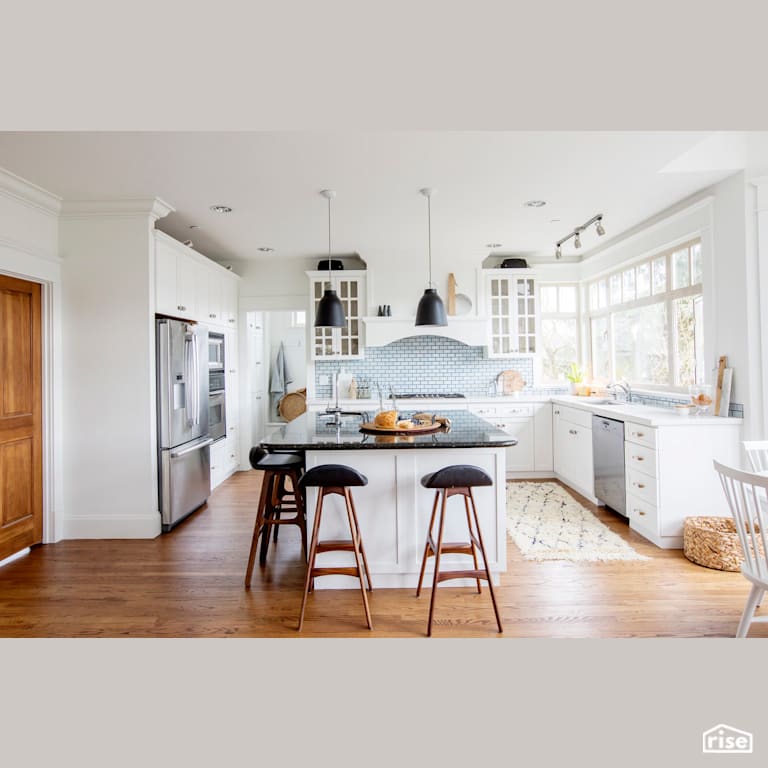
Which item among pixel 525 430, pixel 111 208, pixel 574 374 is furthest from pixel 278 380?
pixel 574 374

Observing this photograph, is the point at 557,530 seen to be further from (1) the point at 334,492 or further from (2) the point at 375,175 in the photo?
(2) the point at 375,175

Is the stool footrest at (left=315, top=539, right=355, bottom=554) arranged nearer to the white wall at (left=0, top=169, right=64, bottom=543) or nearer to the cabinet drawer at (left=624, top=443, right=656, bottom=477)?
the cabinet drawer at (left=624, top=443, right=656, bottom=477)

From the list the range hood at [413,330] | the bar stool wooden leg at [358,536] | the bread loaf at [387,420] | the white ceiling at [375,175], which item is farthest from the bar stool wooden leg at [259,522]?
the range hood at [413,330]

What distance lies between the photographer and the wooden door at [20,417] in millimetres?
3455

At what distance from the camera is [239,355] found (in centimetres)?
631

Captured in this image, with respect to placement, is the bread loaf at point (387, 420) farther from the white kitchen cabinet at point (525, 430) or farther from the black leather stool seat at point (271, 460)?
the white kitchen cabinet at point (525, 430)

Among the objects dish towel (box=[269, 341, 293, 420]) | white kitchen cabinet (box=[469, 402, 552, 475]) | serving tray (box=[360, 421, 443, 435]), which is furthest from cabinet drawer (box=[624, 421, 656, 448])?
dish towel (box=[269, 341, 293, 420])

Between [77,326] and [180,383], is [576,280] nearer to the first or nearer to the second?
[180,383]

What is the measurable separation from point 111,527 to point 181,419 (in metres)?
0.99

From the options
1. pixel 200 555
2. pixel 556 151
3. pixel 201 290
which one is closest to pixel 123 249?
pixel 201 290

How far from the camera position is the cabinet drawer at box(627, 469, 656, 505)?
11.7ft

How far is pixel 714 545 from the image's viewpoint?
10.2 ft

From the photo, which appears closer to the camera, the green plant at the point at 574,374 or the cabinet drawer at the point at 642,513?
the cabinet drawer at the point at 642,513

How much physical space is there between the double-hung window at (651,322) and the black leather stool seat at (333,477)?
3.26m
